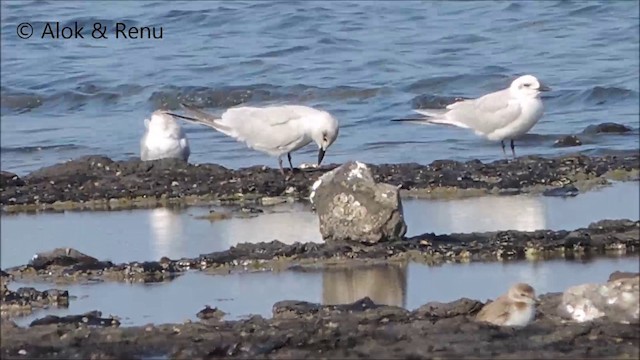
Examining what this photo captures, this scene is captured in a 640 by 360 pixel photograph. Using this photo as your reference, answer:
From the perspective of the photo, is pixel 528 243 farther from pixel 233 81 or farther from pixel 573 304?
pixel 233 81

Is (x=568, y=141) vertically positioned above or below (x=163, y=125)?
below

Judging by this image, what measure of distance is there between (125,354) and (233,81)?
1373cm

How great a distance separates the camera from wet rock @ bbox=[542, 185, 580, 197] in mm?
10844

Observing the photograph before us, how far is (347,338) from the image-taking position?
6465 millimetres

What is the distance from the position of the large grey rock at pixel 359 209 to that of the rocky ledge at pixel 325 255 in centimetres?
8

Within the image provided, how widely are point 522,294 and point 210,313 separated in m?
1.56

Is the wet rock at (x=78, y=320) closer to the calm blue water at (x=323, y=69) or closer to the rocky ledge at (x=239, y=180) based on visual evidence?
the rocky ledge at (x=239, y=180)

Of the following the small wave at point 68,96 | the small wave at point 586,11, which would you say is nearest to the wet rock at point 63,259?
the small wave at point 68,96

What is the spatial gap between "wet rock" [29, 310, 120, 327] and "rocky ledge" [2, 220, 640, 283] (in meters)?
1.05

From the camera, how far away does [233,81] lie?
20.0 meters

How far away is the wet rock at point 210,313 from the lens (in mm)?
7309

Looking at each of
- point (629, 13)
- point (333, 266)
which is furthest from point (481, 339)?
point (629, 13)

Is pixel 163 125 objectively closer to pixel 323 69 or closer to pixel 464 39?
pixel 323 69

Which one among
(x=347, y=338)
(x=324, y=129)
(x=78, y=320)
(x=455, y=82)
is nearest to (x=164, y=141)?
(x=324, y=129)
